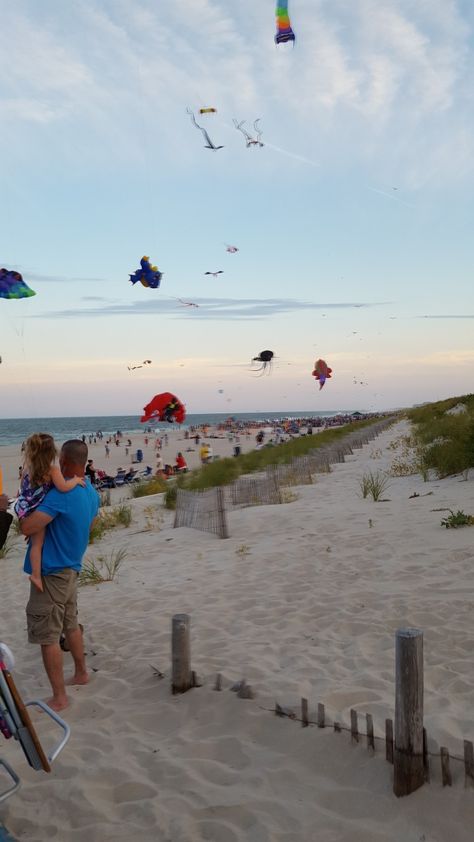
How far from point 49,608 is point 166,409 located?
16963 mm

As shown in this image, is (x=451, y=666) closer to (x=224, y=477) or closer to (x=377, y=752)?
(x=377, y=752)

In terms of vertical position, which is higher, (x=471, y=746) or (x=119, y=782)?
(x=471, y=746)

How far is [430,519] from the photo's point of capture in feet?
30.7

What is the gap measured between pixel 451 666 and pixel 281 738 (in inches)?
62.7

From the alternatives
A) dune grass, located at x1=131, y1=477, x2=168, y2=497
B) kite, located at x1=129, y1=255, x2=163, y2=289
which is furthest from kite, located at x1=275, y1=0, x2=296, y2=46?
dune grass, located at x1=131, y1=477, x2=168, y2=497

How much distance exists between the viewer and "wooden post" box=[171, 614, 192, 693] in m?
4.69

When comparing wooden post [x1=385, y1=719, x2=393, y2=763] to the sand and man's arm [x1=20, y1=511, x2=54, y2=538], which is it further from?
man's arm [x1=20, y1=511, x2=54, y2=538]

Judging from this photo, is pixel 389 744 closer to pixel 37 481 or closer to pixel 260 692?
pixel 260 692

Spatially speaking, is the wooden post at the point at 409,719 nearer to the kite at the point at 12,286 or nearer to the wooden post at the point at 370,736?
the wooden post at the point at 370,736

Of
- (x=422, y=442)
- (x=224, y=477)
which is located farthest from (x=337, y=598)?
(x=422, y=442)

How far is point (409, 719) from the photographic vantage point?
3244mm

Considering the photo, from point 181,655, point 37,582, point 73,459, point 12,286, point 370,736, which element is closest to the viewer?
point 370,736

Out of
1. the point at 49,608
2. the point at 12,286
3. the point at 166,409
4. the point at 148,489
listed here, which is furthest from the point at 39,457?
the point at 166,409

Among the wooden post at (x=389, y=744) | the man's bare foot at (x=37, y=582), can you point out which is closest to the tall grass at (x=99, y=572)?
the man's bare foot at (x=37, y=582)
